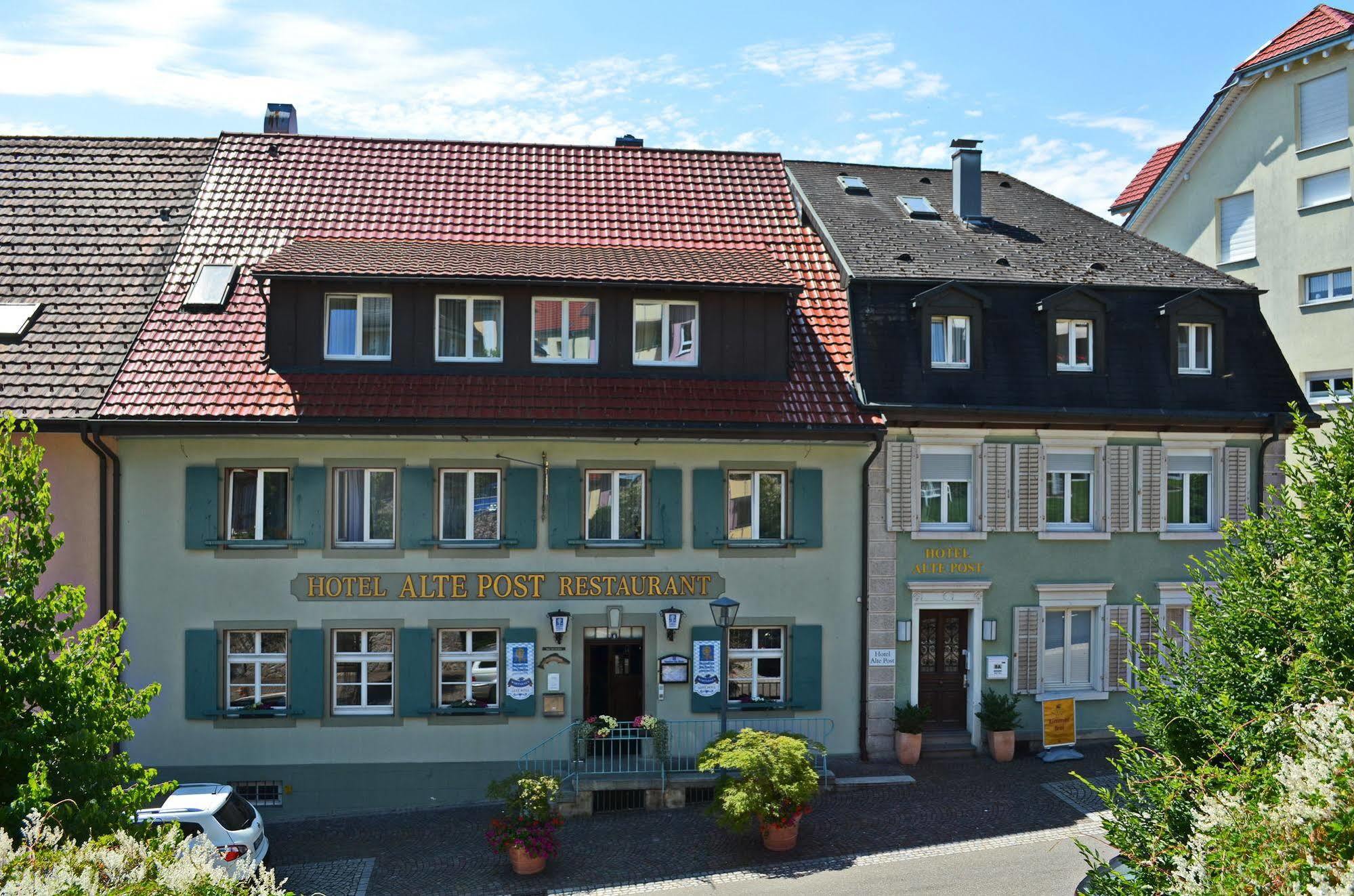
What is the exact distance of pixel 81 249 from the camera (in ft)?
60.8

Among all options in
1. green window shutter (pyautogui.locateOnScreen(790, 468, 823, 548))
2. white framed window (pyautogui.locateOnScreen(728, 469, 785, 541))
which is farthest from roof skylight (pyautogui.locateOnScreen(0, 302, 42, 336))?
green window shutter (pyautogui.locateOnScreen(790, 468, 823, 548))

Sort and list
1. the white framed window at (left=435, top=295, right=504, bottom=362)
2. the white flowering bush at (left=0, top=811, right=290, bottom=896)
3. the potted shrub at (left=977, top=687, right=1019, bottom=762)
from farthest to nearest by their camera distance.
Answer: the potted shrub at (left=977, top=687, right=1019, bottom=762) < the white framed window at (left=435, top=295, right=504, bottom=362) < the white flowering bush at (left=0, top=811, right=290, bottom=896)

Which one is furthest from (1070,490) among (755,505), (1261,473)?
(755,505)

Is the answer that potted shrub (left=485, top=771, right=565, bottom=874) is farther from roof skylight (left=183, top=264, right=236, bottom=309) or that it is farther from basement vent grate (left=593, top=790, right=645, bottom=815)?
roof skylight (left=183, top=264, right=236, bottom=309)

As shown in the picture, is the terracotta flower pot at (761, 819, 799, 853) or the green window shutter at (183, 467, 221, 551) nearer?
the terracotta flower pot at (761, 819, 799, 853)

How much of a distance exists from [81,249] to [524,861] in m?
12.9

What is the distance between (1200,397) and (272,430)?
15467 millimetres

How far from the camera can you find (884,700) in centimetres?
1766

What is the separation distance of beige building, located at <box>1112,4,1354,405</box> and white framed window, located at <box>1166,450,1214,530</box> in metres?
6.61

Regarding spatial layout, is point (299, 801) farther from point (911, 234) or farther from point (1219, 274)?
point (1219, 274)

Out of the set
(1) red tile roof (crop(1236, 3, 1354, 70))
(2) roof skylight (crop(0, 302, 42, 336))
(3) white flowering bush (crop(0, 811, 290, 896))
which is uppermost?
(1) red tile roof (crop(1236, 3, 1354, 70))

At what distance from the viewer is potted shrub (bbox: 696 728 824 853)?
13992 millimetres

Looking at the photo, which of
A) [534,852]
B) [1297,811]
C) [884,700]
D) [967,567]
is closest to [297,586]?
[534,852]

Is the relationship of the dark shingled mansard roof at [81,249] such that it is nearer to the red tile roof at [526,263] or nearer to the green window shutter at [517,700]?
the red tile roof at [526,263]
